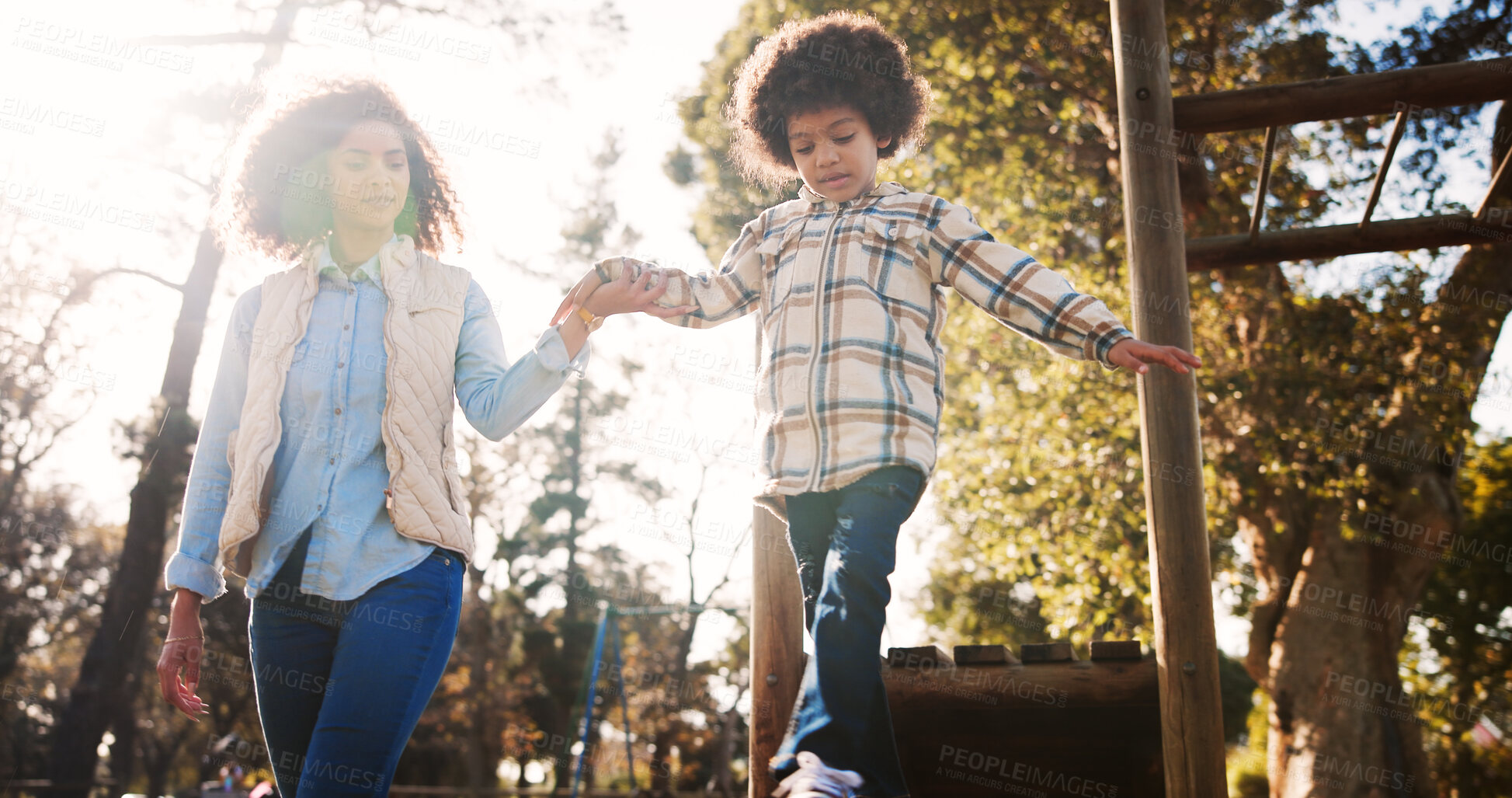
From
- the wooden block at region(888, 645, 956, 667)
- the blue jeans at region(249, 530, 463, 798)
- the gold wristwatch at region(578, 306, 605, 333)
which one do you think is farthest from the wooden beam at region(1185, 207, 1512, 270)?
the blue jeans at region(249, 530, 463, 798)

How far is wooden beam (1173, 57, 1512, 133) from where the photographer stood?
3955 mm

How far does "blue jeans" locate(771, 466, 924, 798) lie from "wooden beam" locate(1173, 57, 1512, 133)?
255 centimetres

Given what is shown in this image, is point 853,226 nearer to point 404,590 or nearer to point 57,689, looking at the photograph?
point 404,590

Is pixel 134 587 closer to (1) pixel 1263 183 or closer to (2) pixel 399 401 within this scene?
(2) pixel 399 401

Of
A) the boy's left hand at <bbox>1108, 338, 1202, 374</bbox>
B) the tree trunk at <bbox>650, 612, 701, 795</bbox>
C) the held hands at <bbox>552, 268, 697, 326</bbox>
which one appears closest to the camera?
the boy's left hand at <bbox>1108, 338, 1202, 374</bbox>

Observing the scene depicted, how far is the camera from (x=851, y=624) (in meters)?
2.14

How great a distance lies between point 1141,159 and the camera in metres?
3.74

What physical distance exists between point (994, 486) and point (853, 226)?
24.4 ft

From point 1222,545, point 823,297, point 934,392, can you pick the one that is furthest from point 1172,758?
point 1222,545

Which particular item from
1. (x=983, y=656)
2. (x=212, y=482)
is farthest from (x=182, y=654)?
(x=983, y=656)

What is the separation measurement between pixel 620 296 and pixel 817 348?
1.78 ft

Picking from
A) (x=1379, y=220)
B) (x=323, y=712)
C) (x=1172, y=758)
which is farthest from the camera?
(x=1379, y=220)

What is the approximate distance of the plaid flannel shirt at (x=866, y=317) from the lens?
2.35 m

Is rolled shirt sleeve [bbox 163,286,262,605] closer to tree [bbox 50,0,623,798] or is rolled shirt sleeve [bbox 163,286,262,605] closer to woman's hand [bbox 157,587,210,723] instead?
woman's hand [bbox 157,587,210,723]
